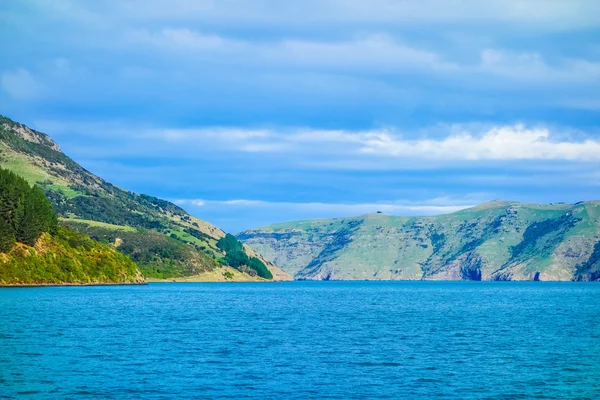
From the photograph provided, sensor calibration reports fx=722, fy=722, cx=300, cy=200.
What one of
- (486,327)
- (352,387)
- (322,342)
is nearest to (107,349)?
(322,342)

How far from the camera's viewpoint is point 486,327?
11675 cm

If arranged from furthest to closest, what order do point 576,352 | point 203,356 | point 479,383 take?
point 576,352 → point 203,356 → point 479,383

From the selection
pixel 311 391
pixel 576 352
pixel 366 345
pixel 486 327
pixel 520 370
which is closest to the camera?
pixel 311 391

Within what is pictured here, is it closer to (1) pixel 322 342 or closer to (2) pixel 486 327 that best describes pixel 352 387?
(1) pixel 322 342

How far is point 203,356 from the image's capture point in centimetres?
7650

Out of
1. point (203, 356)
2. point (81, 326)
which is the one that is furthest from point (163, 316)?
point (203, 356)

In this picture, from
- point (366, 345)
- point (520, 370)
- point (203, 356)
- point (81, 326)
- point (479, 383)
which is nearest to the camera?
point (479, 383)

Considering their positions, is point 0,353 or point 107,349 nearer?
point 0,353

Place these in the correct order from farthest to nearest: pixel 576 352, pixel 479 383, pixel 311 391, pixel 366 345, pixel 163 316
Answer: pixel 163 316 → pixel 366 345 → pixel 576 352 → pixel 479 383 → pixel 311 391

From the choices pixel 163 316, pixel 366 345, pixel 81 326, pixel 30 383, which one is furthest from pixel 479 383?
pixel 163 316

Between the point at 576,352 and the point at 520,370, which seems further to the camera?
the point at 576,352

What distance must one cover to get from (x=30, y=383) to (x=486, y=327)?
258 feet

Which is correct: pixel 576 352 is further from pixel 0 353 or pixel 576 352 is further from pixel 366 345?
pixel 0 353

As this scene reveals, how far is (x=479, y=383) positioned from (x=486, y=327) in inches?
2243
